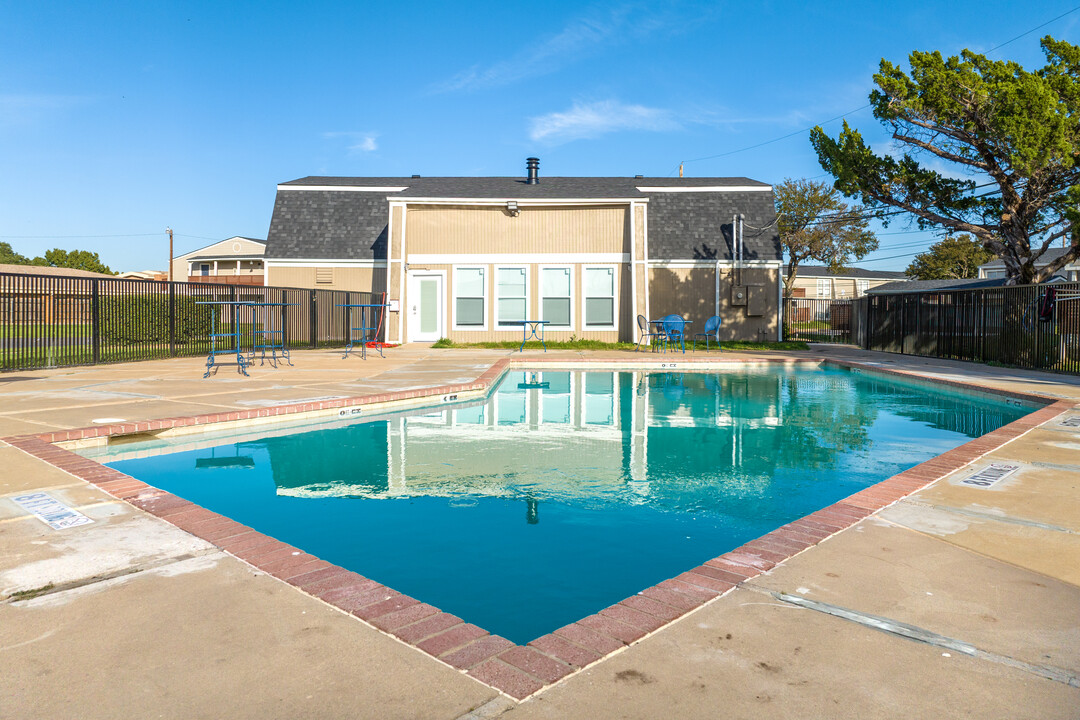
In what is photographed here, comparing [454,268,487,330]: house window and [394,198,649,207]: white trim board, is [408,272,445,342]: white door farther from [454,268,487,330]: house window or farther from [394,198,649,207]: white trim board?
[394,198,649,207]: white trim board

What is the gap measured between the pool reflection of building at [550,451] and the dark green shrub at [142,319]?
9380mm

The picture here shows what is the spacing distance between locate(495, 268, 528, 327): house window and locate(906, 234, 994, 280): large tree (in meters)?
38.0

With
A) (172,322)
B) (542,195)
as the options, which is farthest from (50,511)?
(542,195)

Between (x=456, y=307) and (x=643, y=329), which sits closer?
(x=643, y=329)

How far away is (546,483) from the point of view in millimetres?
4879

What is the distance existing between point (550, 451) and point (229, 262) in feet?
156

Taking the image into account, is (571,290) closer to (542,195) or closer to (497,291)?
(497,291)

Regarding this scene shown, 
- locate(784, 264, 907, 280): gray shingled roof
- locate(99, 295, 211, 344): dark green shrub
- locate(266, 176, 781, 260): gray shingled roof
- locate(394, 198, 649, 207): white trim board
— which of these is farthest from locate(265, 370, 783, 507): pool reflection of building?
locate(784, 264, 907, 280): gray shingled roof

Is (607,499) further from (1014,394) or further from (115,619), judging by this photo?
(1014,394)

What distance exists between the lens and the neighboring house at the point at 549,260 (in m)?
19.1

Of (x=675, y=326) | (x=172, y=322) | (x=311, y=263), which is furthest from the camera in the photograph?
(x=311, y=263)

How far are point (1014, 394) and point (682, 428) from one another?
483cm

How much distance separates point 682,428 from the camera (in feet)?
23.7

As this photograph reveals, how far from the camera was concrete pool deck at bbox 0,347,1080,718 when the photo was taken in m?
1.72
